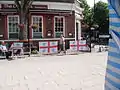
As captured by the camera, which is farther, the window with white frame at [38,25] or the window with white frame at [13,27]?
the window with white frame at [38,25]

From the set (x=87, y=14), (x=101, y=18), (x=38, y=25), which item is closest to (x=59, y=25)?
(x=38, y=25)

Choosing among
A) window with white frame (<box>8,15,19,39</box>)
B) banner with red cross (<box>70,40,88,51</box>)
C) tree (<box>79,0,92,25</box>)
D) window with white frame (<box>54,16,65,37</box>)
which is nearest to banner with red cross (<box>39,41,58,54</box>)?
banner with red cross (<box>70,40,88,51</box>)

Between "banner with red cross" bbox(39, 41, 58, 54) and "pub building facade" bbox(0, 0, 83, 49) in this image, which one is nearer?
"banner with red cross" bbox(39, 41, 58, 54)

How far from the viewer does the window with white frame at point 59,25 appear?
30609 millimetres

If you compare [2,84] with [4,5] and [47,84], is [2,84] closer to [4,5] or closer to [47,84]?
[47,84]

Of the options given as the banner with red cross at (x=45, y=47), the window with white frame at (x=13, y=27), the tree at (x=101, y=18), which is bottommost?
the banner with red cross at (x=45, y=47)

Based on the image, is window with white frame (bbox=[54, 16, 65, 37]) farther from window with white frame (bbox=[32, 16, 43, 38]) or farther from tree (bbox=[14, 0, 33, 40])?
tree (bbox=[14, 0, 33, 40])

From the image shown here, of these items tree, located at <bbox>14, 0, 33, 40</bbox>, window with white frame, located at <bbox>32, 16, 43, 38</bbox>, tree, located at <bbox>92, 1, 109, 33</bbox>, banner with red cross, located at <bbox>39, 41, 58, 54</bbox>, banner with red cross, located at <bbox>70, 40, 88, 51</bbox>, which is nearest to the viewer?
banner with red cross, located at <bbox>39, 41, 58, 54</bbox>

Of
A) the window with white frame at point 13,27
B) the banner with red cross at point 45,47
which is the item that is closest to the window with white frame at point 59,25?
the window with white frame at point 13,27

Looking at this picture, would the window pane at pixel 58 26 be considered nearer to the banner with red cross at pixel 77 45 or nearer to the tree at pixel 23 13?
the banner with red cross at pixel 77 45

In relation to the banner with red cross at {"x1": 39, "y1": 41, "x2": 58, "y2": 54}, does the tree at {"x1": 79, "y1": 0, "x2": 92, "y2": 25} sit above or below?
above

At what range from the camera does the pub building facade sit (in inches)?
1140

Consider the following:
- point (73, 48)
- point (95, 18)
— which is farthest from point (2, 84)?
point (95, 18)

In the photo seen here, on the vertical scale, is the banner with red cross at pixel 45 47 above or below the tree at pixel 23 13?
below
